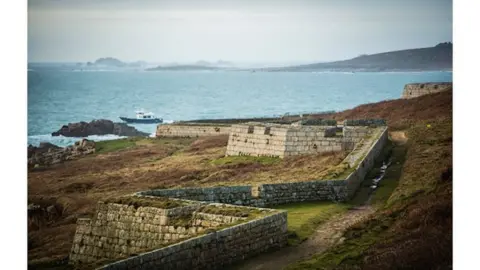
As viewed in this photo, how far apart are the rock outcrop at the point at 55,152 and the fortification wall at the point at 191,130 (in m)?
13.3

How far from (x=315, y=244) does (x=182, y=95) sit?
24.0 metres

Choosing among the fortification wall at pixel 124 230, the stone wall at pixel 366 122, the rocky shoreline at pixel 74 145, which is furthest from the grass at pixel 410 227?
the stone wall at pixel 366 122

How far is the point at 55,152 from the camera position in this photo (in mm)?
24812

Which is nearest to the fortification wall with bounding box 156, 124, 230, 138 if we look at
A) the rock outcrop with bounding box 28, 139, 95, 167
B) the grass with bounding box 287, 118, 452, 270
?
the rock outcrop with bounding box 28, 139, 95, 167

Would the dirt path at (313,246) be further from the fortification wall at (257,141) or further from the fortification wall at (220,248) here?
the fortification wall at (257,141)

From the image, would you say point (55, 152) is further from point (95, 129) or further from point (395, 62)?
point (395, 62)

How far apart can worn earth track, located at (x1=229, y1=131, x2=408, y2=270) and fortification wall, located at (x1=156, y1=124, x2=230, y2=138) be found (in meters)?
21.4

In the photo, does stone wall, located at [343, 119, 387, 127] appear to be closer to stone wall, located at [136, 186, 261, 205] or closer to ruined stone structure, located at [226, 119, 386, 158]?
ruined stone structure, located at [226, 119, 386, 158]

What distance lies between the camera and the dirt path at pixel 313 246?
57.9 feet

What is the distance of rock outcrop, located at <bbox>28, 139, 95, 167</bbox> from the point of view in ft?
71.3

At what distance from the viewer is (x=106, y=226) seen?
1938cm

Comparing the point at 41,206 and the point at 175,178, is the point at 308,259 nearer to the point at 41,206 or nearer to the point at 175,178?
the point at 41,206

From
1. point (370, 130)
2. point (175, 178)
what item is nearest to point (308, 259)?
point (175, 178)
